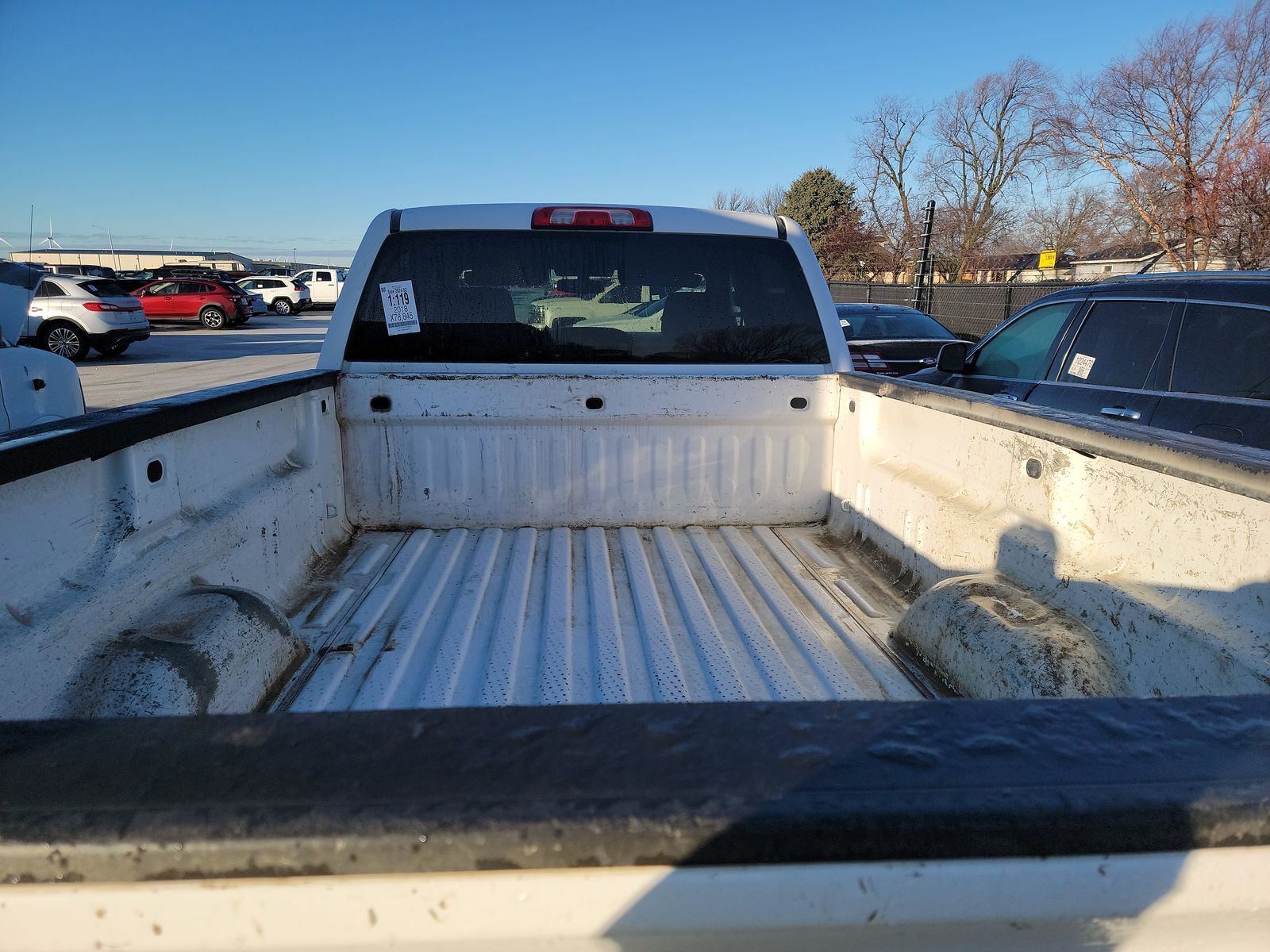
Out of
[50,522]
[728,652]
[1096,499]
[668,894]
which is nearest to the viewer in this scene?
[668,894]

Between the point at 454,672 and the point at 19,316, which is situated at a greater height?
the point at 19,316

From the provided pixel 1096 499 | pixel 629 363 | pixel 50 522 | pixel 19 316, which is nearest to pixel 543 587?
pixel 629 363

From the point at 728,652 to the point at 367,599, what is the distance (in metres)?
1.30

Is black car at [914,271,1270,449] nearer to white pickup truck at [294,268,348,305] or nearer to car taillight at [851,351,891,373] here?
car taillight at [851,351,891,373]

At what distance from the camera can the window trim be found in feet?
14.5

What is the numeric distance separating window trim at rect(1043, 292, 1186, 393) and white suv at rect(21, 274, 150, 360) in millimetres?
19115

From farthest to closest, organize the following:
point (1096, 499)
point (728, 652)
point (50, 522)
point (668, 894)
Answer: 1. point (728, 652)
2. point (1096, 499)
3. point (50, 522)
4. point (668, 894)

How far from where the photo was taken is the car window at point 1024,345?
5402mm

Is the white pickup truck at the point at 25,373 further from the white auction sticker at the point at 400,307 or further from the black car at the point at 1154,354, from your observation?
the black car at the point at 1154,354

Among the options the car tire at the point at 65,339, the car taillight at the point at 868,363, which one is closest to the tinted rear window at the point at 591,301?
the car taillight at the point at 868,363

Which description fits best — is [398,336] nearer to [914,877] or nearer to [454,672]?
[454,672]

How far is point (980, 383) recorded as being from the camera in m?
5.83

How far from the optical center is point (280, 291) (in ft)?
122

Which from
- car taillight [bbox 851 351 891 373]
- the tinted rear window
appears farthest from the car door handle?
car taillight [bbox 851 351 891 373]
